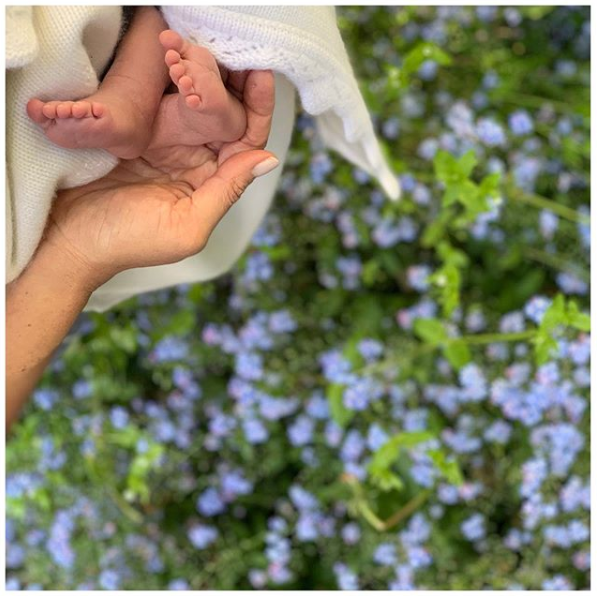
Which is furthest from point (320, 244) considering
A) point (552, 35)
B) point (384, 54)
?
point (552, 35)

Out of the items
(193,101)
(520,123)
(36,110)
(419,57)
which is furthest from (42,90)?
(520,123)

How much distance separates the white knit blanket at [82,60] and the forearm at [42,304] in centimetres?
2

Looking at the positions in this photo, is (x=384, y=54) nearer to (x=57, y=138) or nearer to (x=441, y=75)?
(x=441, y=75)

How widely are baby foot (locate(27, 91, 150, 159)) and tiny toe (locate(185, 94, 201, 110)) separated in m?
0.05

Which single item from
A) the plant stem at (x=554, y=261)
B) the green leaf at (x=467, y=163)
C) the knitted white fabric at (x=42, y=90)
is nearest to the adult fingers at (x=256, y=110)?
the knitted white fabric at (x=42, y=90)

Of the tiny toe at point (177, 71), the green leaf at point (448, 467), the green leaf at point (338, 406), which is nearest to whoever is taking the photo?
the tiny toe at point (177, 71)

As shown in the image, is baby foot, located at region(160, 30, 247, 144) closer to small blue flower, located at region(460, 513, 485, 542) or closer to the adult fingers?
the adult fingers

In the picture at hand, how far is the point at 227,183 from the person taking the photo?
647 mm

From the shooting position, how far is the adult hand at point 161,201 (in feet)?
2.10

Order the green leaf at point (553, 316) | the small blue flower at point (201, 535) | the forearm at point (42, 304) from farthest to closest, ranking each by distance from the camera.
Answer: the small blue flower at point (201, 535) → the green leaf at point (553, 316) → the forearm at point (42, 304)

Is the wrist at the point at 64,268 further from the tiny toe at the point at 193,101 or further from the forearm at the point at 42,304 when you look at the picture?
the tiny toe at the point at 193,101

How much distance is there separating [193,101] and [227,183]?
83mm

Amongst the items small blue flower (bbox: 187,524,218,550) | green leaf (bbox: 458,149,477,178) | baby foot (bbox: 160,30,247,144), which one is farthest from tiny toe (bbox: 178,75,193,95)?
small blue flower (bbox: 187,524,218,550)

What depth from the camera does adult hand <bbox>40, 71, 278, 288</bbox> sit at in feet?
2.10
